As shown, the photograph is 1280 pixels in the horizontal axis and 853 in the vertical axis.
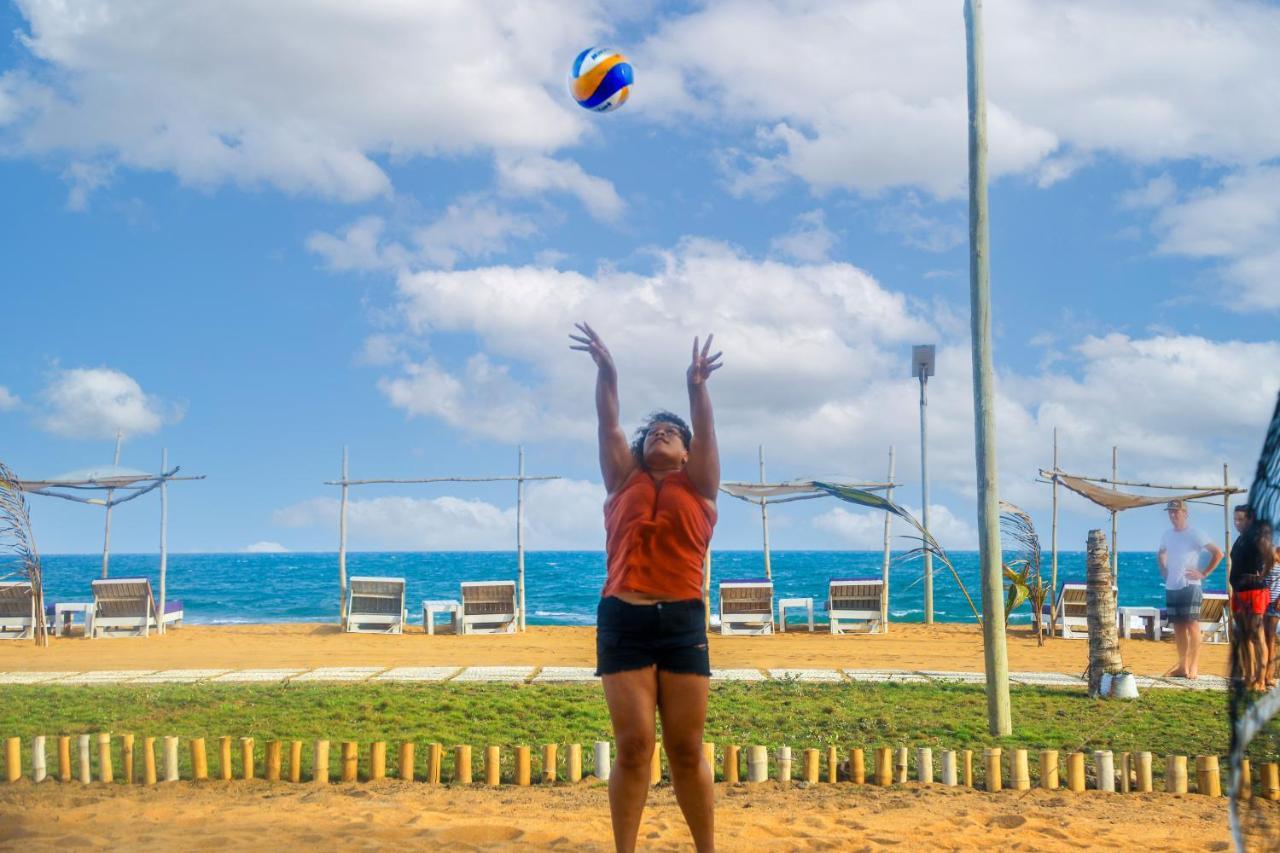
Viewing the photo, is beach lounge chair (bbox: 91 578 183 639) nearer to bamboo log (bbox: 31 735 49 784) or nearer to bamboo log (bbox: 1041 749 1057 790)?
bamboo log (bbox: 31 735 49 784)

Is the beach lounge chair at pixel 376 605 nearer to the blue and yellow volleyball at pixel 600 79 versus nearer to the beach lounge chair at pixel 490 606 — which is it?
the beach lounge chair at pixel 490 606

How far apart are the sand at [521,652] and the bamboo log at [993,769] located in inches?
197

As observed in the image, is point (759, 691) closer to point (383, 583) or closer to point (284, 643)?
point (284, 643)

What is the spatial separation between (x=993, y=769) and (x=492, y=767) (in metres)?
2.71

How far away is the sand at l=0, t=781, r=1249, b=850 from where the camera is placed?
16.1 ft

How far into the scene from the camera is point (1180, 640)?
403 inches

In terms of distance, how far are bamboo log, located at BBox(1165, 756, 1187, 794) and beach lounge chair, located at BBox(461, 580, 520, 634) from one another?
460 inches

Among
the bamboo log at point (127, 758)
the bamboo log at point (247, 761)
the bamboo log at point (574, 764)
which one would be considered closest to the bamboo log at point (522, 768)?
the bamboo log at point (574, 764)

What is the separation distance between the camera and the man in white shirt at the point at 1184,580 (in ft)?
32.7

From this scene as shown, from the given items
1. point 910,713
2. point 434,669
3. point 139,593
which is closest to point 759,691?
point 910,713

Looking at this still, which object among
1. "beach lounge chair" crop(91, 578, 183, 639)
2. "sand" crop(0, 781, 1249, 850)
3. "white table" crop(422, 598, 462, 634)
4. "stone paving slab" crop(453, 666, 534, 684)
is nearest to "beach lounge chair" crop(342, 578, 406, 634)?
"white table" crop(422, 598, 462, 634)

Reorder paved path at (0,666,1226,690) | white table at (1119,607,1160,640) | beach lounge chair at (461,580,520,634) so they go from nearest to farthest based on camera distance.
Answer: paved path at (0,666,1226,690)
white table at (1119,607,1160,640)
beach lounge chair at (461,580,520,634)

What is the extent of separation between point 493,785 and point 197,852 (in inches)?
66.9

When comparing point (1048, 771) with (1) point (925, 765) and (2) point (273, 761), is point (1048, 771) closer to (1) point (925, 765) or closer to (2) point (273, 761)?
(1) point (925, 765)
